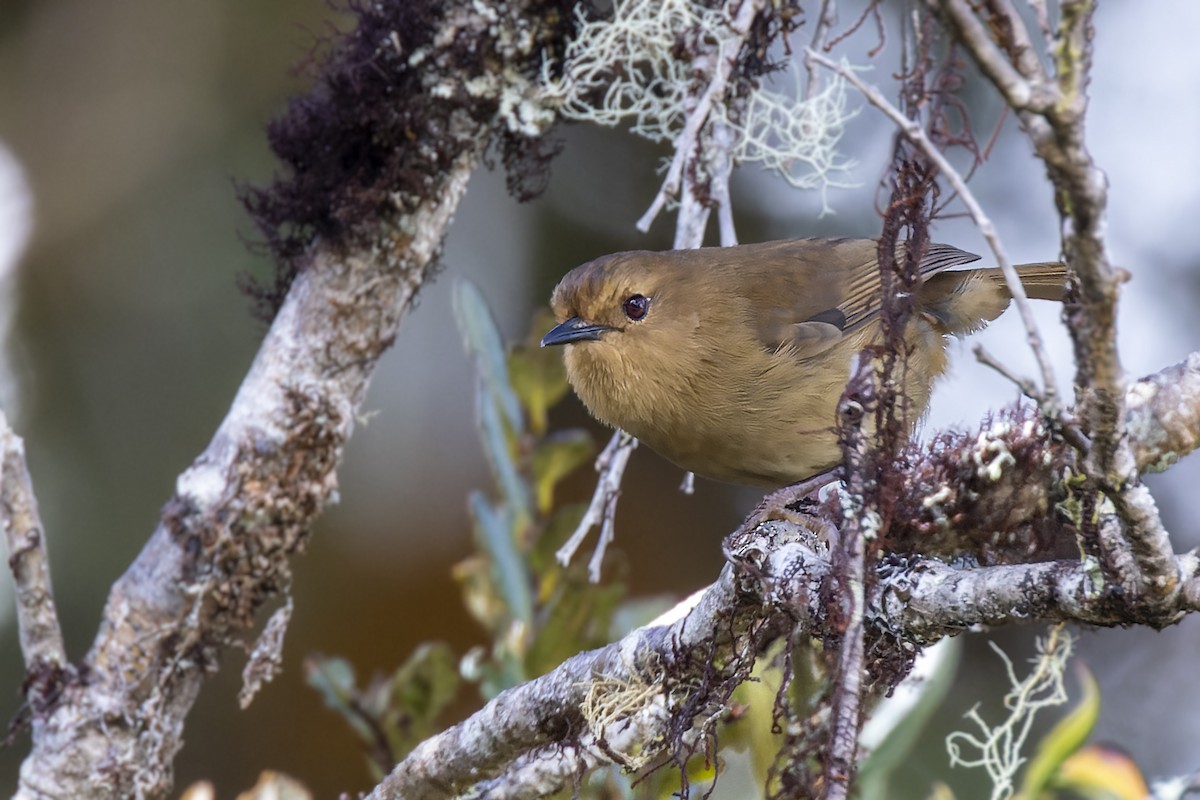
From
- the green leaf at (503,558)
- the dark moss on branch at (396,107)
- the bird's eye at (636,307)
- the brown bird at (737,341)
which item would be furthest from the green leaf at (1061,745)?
the dark moss on branch at (396,107)

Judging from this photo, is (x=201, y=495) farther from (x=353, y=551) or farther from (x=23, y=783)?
(x=353, y=551)

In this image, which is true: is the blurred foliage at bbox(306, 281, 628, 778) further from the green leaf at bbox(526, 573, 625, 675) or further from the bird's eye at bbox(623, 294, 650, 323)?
the bird's eye at bbox(623, 294, 650, 323)

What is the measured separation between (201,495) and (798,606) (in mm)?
1907

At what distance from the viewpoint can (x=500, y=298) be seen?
21.6 feet

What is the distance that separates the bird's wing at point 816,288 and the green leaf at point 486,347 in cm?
79

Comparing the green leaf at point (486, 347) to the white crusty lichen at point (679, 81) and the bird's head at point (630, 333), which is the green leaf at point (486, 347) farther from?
the white crusty lichen at point (679, 81)

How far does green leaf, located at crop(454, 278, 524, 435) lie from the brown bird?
0.14 meters

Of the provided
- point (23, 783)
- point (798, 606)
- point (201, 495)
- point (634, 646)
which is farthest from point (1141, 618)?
point (23, 783)

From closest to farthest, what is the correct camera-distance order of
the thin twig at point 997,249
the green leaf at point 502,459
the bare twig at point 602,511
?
the thin twig at point 997,249 < the bare twig at point 602,511 < the green leaf at point 502,459

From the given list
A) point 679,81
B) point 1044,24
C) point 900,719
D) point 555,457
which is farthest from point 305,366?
point 1044,24

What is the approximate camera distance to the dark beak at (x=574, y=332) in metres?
3.50

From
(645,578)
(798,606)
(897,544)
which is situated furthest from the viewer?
(645,578)

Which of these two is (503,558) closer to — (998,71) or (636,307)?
(636,307)

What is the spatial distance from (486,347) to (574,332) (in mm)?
295
